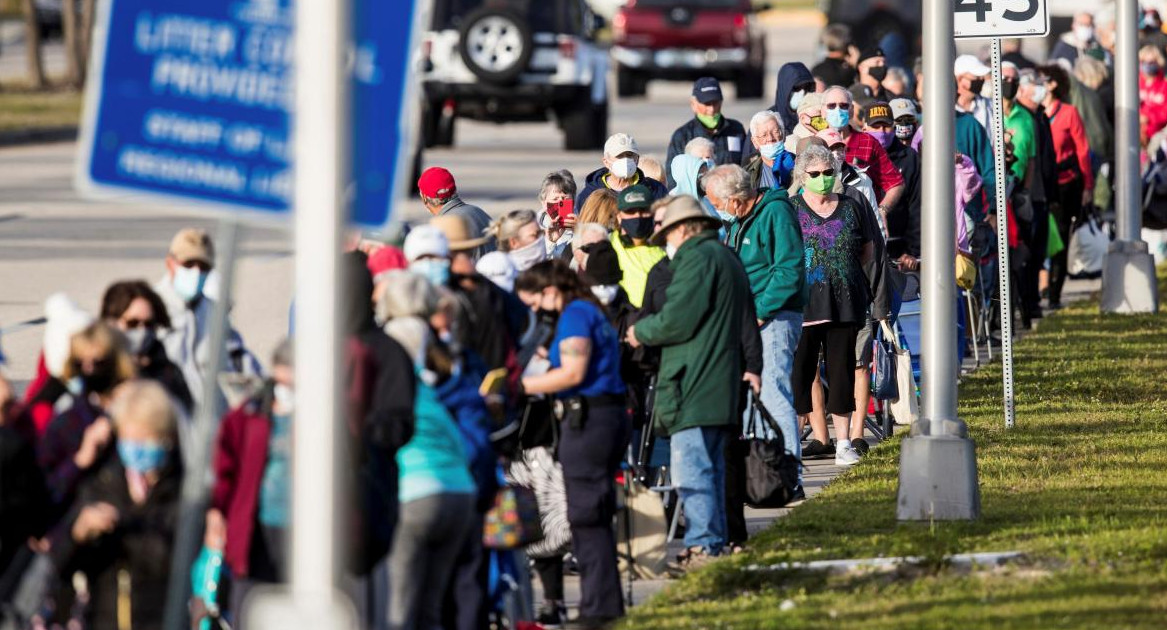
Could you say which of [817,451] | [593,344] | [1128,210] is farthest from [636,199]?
[1128,210]

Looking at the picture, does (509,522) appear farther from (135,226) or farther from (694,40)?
(694,40)

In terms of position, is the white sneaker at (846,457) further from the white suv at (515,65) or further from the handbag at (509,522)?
the white suv at (515,65)

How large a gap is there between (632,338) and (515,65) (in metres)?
20.2

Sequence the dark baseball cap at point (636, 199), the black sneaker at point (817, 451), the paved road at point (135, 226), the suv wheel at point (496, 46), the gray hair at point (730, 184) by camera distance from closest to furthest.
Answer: the dark baseball cap at point (636, 199) < the gray hair at point (730, 184) < the black sneaker at point (817, 451) < the paved road at point (135, 226) < the suv wheel at point (496, 46)

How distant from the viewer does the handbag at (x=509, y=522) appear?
8.54m

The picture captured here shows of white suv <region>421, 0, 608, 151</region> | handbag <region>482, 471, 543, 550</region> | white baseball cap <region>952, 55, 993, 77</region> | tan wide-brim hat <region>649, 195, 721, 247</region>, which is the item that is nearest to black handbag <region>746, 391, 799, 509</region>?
tan wide-brim hat <region>649, 195, 721, 247</region>

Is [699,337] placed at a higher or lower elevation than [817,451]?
higher

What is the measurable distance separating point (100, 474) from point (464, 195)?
65.0 feet

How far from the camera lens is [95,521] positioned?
7195 mm

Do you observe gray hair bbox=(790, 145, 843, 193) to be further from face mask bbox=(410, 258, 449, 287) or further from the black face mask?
the black face mask

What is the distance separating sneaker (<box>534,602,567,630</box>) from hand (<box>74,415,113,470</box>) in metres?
2.45

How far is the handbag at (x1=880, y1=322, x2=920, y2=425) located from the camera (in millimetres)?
13703

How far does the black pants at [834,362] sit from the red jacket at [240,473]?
19.7 ft

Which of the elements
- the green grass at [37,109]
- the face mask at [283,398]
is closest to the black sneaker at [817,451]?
the face mask at [283,398]
